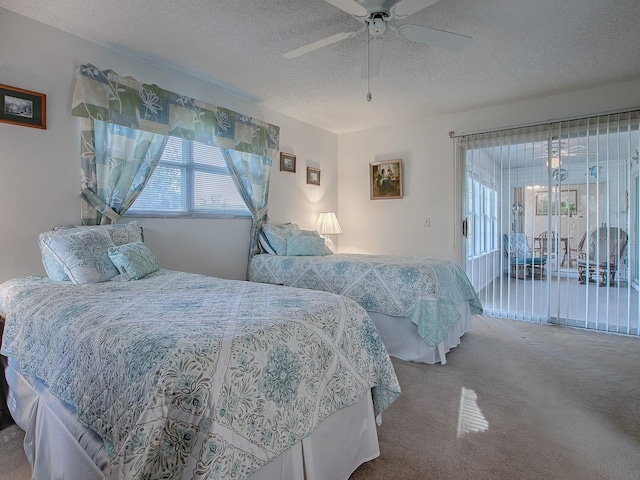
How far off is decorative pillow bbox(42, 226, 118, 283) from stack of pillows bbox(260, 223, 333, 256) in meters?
1.82

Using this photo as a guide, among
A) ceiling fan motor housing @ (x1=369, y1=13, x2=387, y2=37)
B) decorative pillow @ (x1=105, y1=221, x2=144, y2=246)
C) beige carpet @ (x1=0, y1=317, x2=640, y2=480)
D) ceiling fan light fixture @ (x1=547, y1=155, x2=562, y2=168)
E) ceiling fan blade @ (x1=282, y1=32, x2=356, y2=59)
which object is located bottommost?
beige carpet @ (x1=0, y1=317, x2=640, y2=480)

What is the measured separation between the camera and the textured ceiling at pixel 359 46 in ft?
7.27

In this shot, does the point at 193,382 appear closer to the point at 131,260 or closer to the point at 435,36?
the point at 131,260

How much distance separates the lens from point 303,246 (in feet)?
12.5

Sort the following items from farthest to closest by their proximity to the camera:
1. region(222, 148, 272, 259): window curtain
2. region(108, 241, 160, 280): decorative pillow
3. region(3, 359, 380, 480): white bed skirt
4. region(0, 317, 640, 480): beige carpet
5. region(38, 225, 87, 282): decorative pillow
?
1. region(222, 148, 272, 259): window curtain
2. region(108, 241, 160, 280): decorative pillow
3. region(38, 225, 87, 282): decorative pillow
4. region(0, 317, 640, 480): beige carpet
5. region(3, 359, 380, 480): white bed skirt

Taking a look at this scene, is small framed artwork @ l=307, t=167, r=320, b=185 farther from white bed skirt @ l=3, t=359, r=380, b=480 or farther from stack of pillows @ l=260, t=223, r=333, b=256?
white bed skirt @ l=3, t=359, r=380, b=480

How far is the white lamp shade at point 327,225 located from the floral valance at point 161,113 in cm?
125

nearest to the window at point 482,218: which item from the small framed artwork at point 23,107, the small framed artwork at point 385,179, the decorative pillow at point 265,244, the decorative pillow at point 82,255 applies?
the small framed artwork at point 385,179

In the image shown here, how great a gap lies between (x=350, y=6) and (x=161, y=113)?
6.18ft

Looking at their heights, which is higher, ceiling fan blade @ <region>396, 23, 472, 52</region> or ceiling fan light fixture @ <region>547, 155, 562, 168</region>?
ceiling fan blade @ <region>396, 23, 472, 52</region>

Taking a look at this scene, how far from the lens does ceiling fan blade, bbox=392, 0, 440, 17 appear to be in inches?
71.1

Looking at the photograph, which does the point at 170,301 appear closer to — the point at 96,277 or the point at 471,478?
the point at 96,277

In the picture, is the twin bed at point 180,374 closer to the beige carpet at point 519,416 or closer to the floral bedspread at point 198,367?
the floral bedspread at point 198,367

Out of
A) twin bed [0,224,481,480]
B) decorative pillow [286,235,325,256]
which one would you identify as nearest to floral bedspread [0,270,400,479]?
twin bed [0,224,481,480]
